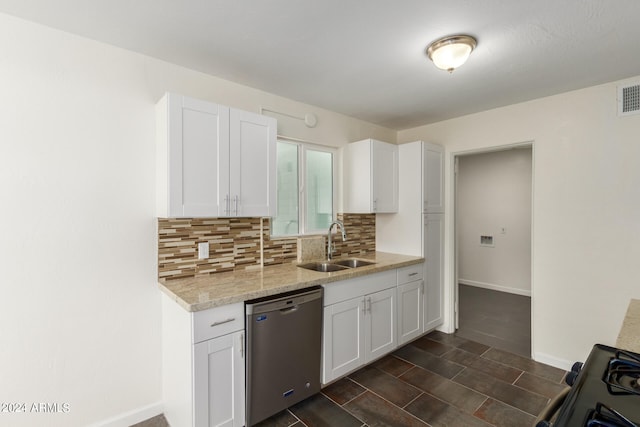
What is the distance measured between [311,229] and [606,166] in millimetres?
2645

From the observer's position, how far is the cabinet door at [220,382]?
1.69 meters

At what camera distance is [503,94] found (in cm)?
279

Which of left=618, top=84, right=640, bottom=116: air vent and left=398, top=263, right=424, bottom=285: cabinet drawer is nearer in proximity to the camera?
left=618, top=84, right=640, bottom=116: air vent

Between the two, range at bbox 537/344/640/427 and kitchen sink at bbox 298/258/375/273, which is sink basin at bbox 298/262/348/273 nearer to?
kitchen sink at bbox 298/258/375/273

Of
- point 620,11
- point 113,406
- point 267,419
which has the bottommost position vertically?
point 267,419

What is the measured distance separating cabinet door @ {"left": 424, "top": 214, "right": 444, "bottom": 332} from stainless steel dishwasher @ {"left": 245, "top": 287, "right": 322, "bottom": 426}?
1.63 metres

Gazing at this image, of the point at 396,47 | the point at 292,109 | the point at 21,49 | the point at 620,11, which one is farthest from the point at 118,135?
the point at 620,11

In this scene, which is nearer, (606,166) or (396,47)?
(396,47)

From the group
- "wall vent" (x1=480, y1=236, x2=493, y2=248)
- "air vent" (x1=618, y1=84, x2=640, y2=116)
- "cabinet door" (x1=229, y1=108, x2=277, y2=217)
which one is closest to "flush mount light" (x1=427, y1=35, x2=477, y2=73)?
"cabinet door" (x1=229, y1=108, x2=277, y2=217)

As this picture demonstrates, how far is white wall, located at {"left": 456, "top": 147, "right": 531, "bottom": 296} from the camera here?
16.6 feet

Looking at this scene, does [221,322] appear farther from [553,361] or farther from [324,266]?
[553,361]

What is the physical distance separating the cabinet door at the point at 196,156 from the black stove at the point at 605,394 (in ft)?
6.47

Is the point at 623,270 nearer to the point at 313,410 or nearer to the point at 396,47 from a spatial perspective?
the point at 396,47

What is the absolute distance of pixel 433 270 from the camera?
3.44m
